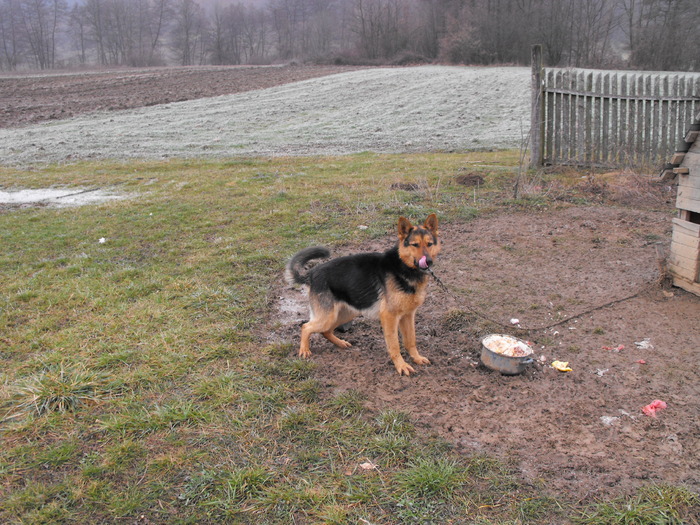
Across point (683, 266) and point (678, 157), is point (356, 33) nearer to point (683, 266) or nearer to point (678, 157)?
point (678, 157)

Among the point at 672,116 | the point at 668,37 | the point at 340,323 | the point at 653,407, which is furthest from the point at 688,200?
the point at 668,37

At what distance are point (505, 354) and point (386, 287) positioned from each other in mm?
1177

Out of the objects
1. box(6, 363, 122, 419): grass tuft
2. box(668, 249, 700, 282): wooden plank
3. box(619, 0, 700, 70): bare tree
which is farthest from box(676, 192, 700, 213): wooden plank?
box(619, 0, 700, 70): bare tree

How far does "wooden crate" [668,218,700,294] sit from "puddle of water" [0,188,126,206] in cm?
1046

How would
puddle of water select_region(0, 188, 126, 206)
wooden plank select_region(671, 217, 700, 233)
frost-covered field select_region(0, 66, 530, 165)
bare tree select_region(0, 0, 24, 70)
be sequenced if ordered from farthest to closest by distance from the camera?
bare tree select_region(0, 0, 24, 70), frost-covered field select_region(0, 66, 530, 165), puddle of water select_region(0, 188, 126, 206), wooden plank select_region(671, 217, 700, 233)

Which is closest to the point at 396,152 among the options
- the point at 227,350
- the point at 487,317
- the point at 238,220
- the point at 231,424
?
the point at 238,220

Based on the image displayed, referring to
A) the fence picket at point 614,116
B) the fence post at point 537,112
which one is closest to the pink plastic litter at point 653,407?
the fence post at point 537,112

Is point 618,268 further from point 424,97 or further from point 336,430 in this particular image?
point 424,97

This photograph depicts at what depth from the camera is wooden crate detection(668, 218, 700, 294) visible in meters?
5.18

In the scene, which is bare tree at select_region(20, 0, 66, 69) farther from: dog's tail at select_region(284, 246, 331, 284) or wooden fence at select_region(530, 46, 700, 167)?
dog's tail at select_region(284, 246, 331, 284)

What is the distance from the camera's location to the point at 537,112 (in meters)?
11.1

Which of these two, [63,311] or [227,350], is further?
[63,311]

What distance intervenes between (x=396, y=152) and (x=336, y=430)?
43.5ft

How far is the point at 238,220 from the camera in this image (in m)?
8.77
